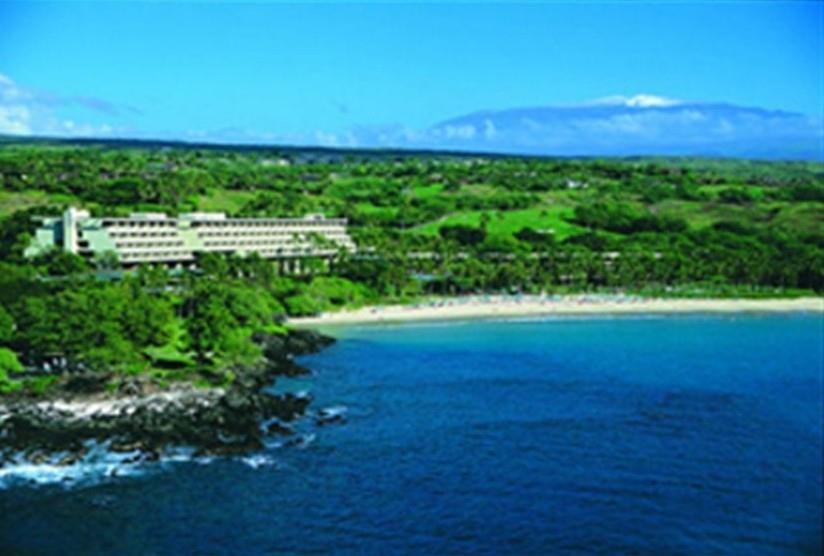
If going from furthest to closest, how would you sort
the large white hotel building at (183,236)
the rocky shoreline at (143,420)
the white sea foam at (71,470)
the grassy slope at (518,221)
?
the grassy slope at (518,221), the large white hotel building at (183,236), the rocky shoreline at (143,420), the white sea foam at (71,470)

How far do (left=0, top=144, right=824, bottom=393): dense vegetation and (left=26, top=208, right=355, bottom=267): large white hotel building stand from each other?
269 centimetres

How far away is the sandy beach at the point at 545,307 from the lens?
61.3m

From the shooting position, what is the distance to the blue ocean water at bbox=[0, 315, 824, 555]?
22891 mm

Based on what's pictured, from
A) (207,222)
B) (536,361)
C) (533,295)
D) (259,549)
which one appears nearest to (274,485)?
(259,549)

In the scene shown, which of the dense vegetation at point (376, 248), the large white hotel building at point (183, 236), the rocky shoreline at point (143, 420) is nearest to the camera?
the rocky shoreline at point (143, 420)

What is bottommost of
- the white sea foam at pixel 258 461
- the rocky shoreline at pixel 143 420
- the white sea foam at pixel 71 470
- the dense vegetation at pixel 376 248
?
the white sea foam at pixel 71 470

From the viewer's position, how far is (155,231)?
71.1 metres

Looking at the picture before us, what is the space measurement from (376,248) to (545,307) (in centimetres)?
1707

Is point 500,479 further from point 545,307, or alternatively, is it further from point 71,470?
point 545,307

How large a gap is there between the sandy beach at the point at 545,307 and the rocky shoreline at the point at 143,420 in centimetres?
2258

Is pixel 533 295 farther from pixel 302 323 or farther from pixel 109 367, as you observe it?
pixel 109 367

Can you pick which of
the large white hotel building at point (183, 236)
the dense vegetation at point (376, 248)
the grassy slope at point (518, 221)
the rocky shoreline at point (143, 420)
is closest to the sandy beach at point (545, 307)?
the dense vegetation at point (376, 248)

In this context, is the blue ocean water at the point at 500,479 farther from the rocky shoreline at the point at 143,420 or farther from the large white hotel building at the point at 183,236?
the large white hotel building at the point at 183,236

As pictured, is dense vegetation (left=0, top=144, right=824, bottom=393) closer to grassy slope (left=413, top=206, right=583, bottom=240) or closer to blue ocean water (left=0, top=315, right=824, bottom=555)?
grassy slope (left=413, top=206, right=583, bottom=240)
